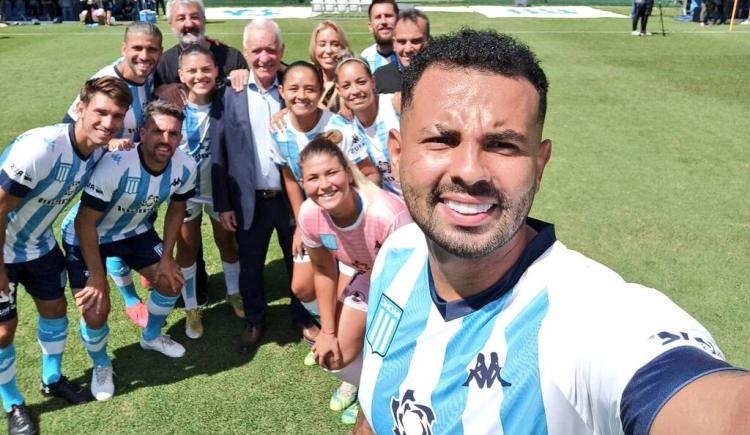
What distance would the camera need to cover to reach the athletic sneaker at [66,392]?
3.97 m

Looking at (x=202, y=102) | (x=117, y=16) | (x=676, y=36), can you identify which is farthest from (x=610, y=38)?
(x=117, y=16)

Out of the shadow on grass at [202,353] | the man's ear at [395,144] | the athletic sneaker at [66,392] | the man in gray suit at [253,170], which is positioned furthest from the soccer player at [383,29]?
the man's ear at [395,144]

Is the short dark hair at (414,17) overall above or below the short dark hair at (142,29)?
above

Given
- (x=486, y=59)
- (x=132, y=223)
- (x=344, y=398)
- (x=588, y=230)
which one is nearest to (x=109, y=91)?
(x=132, y=223)

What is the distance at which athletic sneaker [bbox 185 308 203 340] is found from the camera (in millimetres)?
4746

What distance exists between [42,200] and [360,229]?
1.90 meters

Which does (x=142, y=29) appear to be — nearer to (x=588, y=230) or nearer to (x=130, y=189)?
(x=130, y=189)

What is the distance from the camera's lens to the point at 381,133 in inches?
163

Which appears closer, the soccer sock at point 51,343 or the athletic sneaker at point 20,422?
the athletic sneaker at point 20,422

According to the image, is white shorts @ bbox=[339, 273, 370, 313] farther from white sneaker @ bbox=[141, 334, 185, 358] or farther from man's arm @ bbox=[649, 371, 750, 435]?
man's arm @ bbox=[649, 371, 750, 435]

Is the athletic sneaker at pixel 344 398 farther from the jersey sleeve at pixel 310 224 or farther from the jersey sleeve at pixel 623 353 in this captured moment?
the jersey sleeve at pixel 623 353

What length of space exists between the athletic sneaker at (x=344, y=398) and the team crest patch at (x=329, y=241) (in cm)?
98

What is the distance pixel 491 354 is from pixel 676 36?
21.8 meters

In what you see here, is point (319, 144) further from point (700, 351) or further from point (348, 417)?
point (700, 351)
